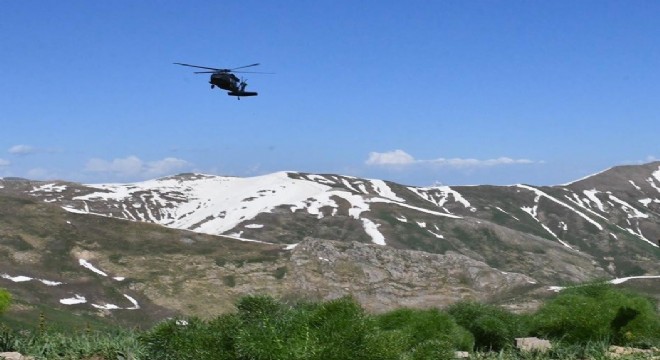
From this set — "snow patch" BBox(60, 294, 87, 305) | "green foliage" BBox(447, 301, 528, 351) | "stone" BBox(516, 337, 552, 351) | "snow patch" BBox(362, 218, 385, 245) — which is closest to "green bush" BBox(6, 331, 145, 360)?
"stone" BBox(516, 337, 552, 351)

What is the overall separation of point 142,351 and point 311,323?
3713 mm

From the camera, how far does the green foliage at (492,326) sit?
18359 millimetres

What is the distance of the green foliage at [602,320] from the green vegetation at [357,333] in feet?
0.08

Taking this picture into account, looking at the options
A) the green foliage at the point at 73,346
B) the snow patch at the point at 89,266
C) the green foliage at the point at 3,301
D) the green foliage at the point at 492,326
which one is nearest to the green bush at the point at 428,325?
the green foliage at the point at 492,326

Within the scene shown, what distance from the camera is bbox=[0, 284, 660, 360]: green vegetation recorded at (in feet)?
29.8

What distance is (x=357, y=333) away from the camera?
919cm

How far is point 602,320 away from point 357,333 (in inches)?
377

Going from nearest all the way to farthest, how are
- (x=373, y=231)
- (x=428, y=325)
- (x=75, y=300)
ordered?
(x=428, y=325), (x=75, y=300), (x=373, y=231)

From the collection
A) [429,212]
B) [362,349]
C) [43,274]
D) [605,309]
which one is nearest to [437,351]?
[362,349]

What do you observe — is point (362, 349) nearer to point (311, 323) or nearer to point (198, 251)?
point (311, 323)

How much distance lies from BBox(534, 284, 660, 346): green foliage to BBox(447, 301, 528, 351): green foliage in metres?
0.65

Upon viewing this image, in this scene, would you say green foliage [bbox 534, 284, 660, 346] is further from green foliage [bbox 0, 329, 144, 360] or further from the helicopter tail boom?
the helicopter tail boom

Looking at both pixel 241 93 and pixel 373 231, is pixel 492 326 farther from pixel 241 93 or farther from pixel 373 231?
pixel 373 231

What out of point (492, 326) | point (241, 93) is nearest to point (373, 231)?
point (241, 93)
